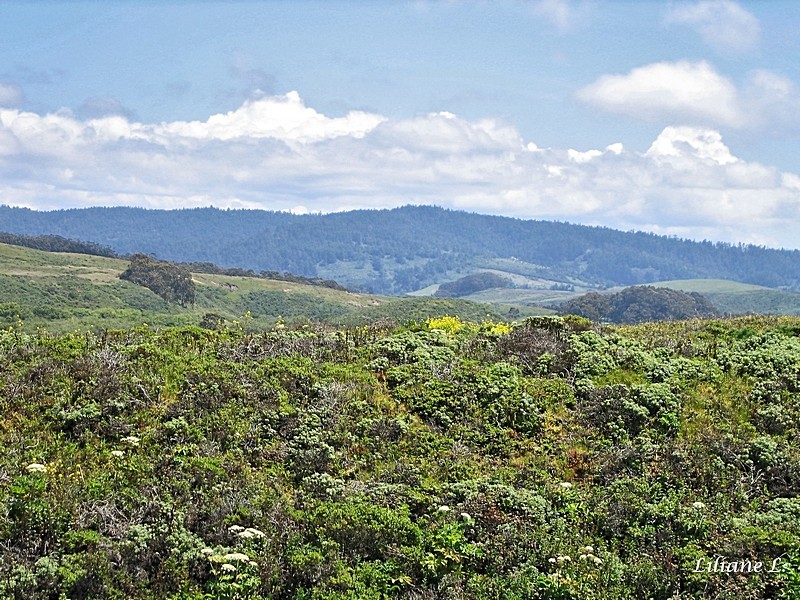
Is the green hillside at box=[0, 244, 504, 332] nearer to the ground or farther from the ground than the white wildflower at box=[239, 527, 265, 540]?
nearer to the ground

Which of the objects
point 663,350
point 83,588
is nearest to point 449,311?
point 663,350

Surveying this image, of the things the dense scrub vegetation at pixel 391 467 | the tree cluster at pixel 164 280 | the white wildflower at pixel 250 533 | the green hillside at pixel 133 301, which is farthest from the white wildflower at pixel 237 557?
the tree cluster at pixel 164 280

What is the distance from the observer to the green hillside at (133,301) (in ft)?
346

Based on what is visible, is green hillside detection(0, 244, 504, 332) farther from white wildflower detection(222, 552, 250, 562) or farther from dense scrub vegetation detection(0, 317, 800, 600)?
white wildflower detection(222, 552, 250, 562)

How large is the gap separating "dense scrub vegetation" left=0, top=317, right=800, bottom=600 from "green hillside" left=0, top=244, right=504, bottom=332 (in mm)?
69609

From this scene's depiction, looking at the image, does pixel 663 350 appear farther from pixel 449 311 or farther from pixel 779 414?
pixel 449 311

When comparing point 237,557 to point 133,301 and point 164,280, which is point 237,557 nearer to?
point 133,301

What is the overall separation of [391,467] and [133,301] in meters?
137

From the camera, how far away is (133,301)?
447 feet

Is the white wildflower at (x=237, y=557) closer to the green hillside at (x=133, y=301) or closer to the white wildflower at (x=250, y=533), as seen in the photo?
the white wildflower at (x=250, y=533)

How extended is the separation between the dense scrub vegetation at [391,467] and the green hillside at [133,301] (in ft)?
228

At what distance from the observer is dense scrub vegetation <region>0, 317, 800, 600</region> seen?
7.27 m

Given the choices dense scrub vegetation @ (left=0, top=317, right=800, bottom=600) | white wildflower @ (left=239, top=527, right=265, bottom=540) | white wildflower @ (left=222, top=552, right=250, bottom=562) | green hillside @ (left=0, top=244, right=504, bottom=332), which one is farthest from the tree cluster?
white wildflower @ (left=222, top=552, right=250, bottom=562)

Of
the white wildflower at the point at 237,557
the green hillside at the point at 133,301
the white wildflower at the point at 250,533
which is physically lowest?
the green hillside at the point at 133,301
